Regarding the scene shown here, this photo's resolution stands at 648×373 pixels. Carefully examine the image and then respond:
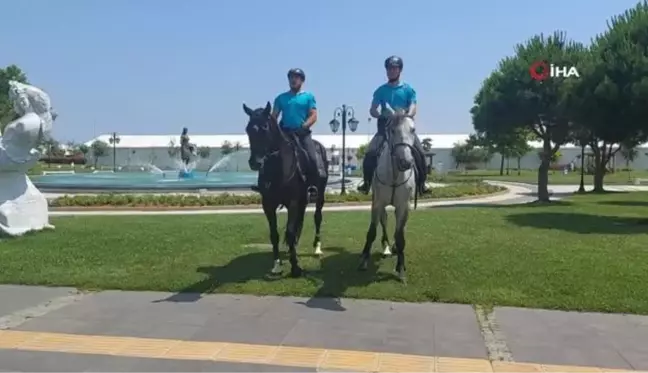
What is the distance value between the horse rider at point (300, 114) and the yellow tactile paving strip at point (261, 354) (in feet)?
12.6

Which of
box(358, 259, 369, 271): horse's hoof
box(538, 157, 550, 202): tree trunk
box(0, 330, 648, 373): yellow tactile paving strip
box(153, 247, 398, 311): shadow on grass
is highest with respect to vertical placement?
box(538, 157, 550, 202): tree trunk

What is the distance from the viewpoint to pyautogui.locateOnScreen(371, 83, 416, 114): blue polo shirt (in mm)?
9750

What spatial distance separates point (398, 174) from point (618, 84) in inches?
454

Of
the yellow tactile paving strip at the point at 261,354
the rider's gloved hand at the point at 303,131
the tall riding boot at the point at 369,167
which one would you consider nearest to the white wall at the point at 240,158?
the tall riding boot at the point at 369,167

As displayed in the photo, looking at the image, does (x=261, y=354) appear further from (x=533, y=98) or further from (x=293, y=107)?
(x=533, y=98)

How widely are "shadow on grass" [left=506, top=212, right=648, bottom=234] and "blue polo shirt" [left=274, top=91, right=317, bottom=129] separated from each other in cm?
888

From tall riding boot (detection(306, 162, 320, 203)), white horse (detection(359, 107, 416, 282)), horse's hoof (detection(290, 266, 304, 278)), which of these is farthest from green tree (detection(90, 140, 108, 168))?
white horse (detection(359, 107, 416, 282))

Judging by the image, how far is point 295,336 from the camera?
687cm

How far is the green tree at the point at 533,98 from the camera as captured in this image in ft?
100

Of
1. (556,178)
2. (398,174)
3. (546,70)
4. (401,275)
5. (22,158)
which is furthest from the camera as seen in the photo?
(556,178)

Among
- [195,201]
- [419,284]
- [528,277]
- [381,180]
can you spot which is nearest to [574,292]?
[528,277]

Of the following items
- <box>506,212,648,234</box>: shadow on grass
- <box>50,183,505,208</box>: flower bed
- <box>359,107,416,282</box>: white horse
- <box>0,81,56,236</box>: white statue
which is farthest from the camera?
<box>50,183,505,208</box>: flower bed

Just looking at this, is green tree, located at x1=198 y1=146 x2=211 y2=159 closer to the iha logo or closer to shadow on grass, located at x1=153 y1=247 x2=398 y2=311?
the iha logo

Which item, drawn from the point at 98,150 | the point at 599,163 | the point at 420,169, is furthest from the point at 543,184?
the point at 98,150
